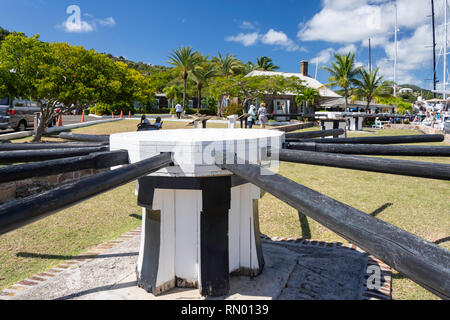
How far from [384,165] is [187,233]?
2.13 metres

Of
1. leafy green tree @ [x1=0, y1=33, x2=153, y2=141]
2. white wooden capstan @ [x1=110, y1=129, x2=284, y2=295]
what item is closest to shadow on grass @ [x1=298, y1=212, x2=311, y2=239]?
white wooden capstan @ [x1=110, y1=129, x2=284, y2=295]

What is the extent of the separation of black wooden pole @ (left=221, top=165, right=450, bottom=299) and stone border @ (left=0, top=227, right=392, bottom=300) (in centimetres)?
250

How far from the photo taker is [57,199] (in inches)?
61.7

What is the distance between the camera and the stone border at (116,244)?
11.8 ft

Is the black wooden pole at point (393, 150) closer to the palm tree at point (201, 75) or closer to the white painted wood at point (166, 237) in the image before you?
the white painted wood at point (166, 237)

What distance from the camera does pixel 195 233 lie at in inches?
138

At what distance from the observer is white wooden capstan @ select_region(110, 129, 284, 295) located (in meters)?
2.94

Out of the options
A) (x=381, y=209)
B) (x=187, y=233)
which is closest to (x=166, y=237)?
(x=187, y=233)

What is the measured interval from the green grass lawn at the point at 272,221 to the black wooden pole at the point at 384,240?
268cm

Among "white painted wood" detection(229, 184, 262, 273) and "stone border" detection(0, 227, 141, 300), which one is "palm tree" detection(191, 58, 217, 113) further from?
"white painted wood" detection(229, 184, 262, 273)

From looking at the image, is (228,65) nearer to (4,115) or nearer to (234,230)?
(4,115)

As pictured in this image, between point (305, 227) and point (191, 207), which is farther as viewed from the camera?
point (305, 227)
